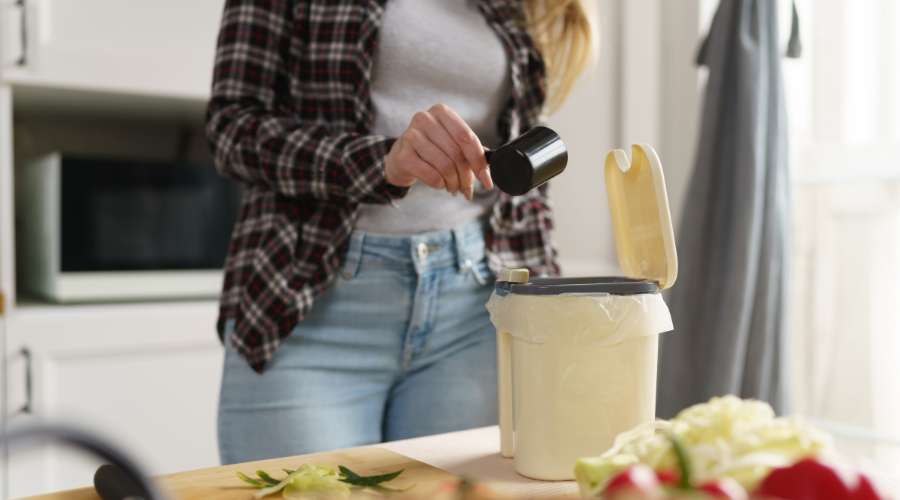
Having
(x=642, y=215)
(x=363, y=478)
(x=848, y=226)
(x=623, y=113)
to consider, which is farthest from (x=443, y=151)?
(x=623, y=113)

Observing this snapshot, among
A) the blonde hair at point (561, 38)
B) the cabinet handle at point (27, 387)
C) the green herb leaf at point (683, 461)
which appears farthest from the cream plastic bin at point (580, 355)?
the cabinet handle at point (27, 387)

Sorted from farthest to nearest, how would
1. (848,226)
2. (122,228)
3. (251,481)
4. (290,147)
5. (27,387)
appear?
(848,226) → (122,228) → (27,387) → (290,147) → (251,481)

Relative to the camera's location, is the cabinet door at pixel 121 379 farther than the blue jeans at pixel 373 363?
Yes

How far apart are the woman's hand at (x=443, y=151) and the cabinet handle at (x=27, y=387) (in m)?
1.06

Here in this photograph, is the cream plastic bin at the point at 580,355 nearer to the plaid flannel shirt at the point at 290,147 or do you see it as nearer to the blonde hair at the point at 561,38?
the plaid flannel shirt at the point at 290,147

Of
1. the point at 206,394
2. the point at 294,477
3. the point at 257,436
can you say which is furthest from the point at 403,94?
the point at 206,394

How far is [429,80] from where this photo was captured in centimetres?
99

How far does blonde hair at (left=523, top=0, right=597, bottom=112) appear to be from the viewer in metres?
1.08

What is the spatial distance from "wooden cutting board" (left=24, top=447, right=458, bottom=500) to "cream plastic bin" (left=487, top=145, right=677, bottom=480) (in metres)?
0.07

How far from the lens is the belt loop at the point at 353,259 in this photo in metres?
0.94

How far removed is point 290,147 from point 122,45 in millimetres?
895

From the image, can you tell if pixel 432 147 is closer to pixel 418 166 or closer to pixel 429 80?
pixel 418 166

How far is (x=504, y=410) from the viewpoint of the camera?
69 centimetres

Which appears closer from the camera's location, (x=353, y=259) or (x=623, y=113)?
(x=353, y=259)
